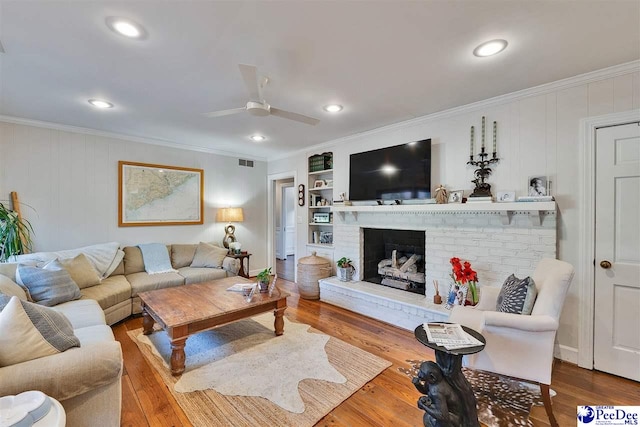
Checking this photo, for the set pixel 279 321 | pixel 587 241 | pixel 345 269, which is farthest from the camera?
pixel 345 269

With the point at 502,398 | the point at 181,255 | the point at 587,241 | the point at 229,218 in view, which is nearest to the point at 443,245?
the point at 587,241

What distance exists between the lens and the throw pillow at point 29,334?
1.30m

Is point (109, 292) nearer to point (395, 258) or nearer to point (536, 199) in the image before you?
point (395, 258)

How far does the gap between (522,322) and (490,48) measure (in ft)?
6.07

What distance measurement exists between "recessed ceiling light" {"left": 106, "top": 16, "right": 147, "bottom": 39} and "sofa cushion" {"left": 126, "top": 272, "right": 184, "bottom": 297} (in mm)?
2748

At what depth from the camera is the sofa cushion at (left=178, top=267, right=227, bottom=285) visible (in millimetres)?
3707

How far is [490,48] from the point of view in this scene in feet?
6.21

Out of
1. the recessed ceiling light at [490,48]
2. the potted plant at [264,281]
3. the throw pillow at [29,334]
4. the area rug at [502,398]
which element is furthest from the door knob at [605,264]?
the throw pillow at [29,334]

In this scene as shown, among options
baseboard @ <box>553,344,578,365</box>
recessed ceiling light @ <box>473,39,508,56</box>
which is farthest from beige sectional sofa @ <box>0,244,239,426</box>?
baseboard @ <box>553,344,578,365</box>

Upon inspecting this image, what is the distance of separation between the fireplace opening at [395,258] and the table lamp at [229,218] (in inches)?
91.9

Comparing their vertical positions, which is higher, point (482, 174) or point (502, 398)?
point (482, 174)

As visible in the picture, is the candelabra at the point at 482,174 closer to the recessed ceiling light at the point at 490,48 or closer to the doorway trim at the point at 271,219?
the recessed ceiling light at the point at 490,48

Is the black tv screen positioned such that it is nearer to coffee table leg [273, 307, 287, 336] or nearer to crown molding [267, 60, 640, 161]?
crown molding [267, 60, 640, 161]

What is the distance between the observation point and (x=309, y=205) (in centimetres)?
480
